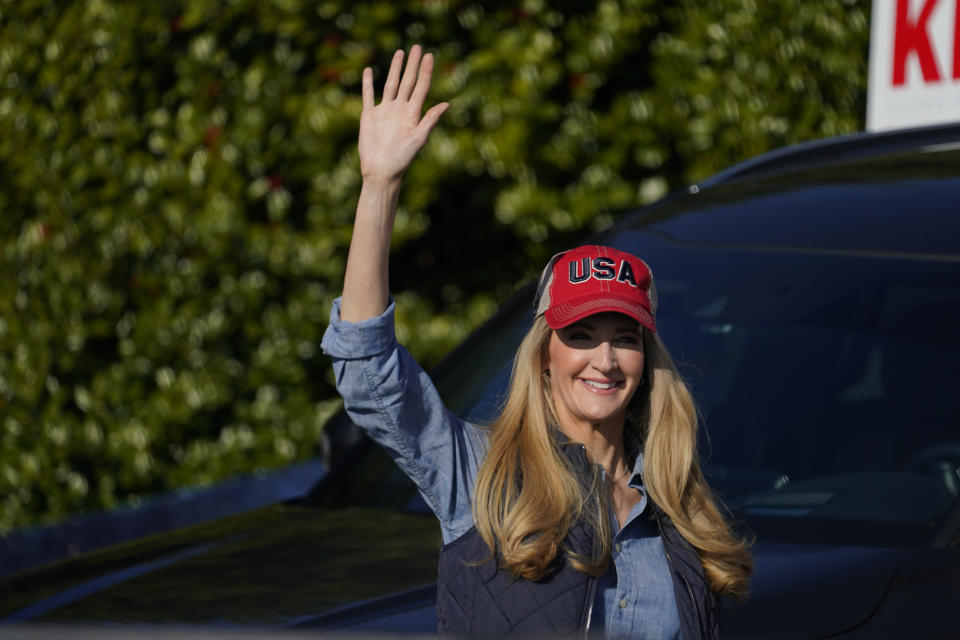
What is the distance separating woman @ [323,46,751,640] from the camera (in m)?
2.03

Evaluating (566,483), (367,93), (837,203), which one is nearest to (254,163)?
(837,203)

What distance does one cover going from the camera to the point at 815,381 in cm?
317

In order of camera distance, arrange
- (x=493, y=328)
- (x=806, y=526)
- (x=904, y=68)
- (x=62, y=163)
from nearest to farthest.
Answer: (x=806, y=526) → (x=493, y=328) → (x=904, y=68) → (x=62, y=163)

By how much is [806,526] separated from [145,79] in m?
4.05

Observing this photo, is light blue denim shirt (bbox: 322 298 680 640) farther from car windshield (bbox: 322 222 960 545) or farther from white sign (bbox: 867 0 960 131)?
white sign (bbox: 867 0 960 131)

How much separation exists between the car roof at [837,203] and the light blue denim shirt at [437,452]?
1.35 meters

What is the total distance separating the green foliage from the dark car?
2256mm

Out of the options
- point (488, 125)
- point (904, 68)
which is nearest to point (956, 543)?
point (904, 68)

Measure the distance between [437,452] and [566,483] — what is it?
0.21 metres

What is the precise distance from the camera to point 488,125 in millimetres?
5918

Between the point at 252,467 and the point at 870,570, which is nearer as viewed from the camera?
the point at 870,570

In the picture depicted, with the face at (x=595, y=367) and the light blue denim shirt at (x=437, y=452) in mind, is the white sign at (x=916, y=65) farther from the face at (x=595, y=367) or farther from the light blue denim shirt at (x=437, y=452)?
the light blue denim shirt at (x=437, y=452)

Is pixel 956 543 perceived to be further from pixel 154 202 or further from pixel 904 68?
pixel 154 202

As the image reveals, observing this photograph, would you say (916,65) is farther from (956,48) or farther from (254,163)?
(254,163)
